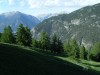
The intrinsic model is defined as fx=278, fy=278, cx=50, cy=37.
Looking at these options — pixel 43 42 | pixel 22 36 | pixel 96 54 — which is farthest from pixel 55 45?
pixel 22 36

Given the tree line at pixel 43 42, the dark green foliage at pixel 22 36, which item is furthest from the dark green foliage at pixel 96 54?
the dark green foliage at pixel 22 36

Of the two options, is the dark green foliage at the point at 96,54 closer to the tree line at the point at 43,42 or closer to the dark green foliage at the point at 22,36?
the tree line at the point at 43,42

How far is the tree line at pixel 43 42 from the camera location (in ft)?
365

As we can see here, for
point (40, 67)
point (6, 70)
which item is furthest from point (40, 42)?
point (6, 70)

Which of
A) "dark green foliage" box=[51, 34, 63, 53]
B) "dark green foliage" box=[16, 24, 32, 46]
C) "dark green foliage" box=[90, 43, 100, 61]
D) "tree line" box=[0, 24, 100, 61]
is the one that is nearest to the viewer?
"dark green foliage" box=[16, 24, 32, 46]

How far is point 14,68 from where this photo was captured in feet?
118

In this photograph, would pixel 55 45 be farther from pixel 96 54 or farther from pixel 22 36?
pixel 22 36

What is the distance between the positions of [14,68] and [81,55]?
4133 inches

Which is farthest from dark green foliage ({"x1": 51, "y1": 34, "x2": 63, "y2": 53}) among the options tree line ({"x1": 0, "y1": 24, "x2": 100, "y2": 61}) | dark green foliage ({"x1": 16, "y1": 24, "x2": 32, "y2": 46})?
dark green foliage ({"x1": 16, "y1": 24, "x2": 32, "y2": 46})

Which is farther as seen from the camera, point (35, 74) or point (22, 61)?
point (22, 61)

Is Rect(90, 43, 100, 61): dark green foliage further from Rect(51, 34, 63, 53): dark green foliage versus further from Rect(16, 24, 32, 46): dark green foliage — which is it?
Rect(16, 24, 32, 46): dark green foliage

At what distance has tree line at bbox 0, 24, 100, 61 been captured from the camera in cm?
11125

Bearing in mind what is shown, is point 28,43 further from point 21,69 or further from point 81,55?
point 21,69

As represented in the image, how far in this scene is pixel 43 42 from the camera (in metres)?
128
